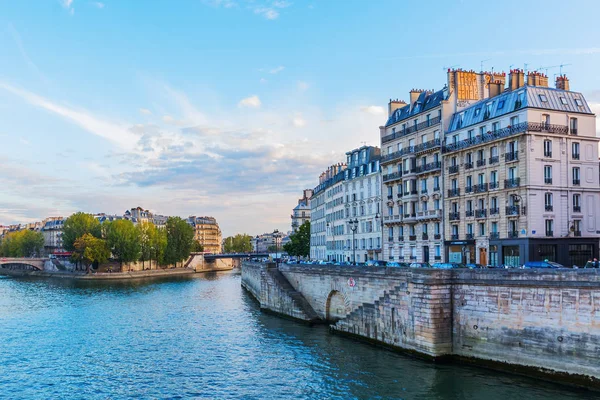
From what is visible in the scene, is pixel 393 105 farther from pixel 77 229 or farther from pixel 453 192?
pixel 77 229

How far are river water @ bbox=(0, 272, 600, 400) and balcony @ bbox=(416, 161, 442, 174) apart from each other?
19.6m

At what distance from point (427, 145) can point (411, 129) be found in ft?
12.3

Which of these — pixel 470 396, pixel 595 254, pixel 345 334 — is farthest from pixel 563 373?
pixel 595 254

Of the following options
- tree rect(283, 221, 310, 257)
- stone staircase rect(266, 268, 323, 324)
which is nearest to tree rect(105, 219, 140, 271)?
tree rect(283, 221, 310, 257)

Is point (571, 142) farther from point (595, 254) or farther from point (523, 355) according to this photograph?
point (523, 355)

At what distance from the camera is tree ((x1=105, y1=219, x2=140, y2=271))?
133 m

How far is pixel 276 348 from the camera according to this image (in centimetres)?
3997

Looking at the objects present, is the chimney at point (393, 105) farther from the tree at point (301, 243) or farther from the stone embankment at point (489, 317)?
the tree at point (301, 243)

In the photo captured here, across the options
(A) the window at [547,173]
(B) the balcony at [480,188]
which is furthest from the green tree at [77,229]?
(A) the window at [547,173]

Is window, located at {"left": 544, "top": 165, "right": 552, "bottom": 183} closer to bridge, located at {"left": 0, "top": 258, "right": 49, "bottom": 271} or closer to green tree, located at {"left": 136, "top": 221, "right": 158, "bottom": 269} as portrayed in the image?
Answer: green tree, located at {"left": 136, "top": 221, "right": 158, "bottom": 269}

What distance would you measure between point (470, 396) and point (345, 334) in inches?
618

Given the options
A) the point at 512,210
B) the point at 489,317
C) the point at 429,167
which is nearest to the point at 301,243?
the point at 429,167

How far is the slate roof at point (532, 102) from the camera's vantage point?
151 ft

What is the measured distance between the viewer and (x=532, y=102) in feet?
150
